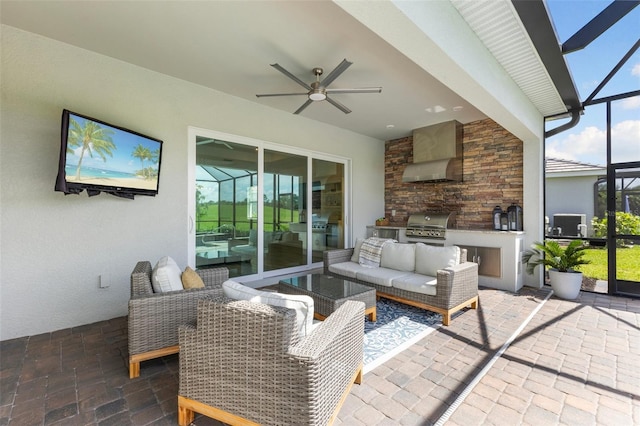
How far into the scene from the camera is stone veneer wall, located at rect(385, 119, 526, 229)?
508 cm

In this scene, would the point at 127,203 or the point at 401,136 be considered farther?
the point at 401,136

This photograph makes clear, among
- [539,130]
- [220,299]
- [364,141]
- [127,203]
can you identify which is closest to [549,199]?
[539,130]

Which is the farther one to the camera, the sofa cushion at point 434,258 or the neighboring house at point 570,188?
the neighboring house at point 570,188

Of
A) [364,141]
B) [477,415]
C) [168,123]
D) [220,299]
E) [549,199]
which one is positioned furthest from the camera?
[364,141]

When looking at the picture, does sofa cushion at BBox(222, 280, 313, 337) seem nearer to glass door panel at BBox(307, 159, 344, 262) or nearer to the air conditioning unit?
glass door panel at BBox(307, 159, 344, 262)

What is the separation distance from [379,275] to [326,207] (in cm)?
254

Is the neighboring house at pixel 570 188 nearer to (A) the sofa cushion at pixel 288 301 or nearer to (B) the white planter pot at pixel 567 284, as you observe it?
(B) the white planter pot at pixel 567 284

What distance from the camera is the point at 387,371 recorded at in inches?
88.6

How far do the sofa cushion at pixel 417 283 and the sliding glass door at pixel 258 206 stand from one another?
2.34 metres

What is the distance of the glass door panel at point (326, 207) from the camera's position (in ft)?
19.0

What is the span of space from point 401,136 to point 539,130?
2.64 meters

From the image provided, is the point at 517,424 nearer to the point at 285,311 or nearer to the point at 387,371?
the point at 387,371

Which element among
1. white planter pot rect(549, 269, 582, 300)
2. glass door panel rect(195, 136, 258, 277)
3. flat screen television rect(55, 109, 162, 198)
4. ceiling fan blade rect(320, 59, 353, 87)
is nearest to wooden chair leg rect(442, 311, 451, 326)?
white planter pot rect(549, 269, 582, 300)

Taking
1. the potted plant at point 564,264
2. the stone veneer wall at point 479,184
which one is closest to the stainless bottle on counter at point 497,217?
the stone veneer wall at point 479,184
